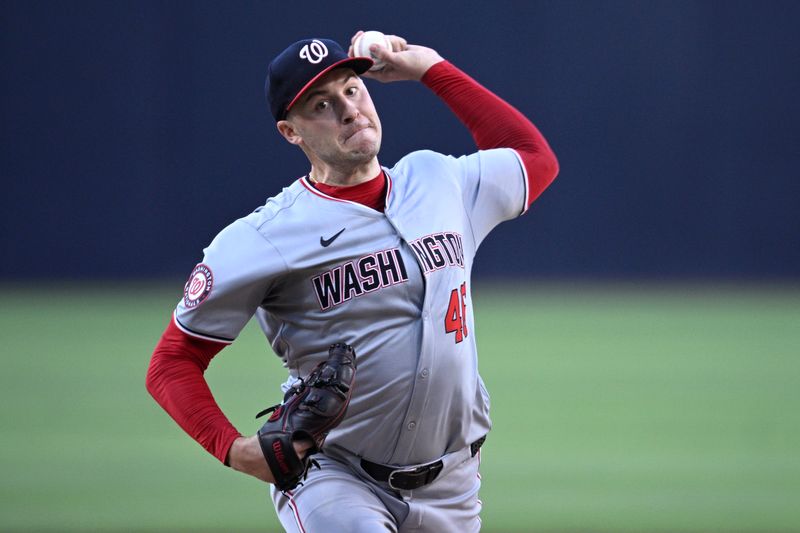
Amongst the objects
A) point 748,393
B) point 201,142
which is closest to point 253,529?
point 748,393

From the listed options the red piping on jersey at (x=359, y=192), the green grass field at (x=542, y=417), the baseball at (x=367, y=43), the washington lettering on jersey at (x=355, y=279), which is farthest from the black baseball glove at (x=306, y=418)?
the green grass field at (x=542, y=417)

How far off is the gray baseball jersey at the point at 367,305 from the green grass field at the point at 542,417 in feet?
7.33

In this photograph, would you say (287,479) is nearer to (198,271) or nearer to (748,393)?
(198,271)

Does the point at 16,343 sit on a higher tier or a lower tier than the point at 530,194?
lower

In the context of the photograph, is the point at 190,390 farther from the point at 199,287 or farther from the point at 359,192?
the point at 359,192

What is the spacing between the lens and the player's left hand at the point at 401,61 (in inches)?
139

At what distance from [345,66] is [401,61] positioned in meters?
0.36

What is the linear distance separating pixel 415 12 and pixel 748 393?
6218 mm

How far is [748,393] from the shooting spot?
315 inches

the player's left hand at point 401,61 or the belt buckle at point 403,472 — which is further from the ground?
the player's left hand at point 401,61

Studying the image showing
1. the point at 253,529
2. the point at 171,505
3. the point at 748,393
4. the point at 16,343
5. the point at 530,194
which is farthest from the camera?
the point at 16,343

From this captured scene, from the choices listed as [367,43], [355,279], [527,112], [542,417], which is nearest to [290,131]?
[367,43]

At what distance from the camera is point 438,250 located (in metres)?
3.25

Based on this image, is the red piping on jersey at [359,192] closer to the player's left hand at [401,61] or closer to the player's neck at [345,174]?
the player's neck at [345,174]
